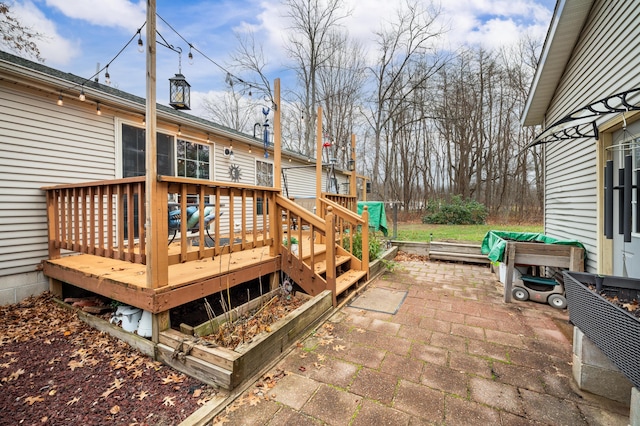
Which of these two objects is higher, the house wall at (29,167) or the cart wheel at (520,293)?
the house wall at (29,167)

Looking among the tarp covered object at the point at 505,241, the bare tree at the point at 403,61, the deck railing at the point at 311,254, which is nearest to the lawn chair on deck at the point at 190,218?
the deck railing at the point at 311,254

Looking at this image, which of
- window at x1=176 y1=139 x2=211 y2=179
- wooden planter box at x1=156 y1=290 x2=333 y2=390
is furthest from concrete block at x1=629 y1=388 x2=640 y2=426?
window at x1=176 y1=139 x2=211 y2=179

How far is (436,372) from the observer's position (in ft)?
7.09

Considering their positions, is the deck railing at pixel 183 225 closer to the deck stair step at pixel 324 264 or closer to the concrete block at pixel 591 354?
the deck stair step at pixel 324 264

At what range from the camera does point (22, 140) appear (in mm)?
3545

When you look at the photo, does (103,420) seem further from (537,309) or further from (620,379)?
(537,309)

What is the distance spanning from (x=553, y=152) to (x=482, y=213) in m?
8.94

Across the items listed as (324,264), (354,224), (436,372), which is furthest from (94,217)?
(436,372)

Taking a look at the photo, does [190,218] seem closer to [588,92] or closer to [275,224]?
[275,224]

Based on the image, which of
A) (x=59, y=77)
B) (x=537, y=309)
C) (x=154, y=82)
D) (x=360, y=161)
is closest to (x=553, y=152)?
(x=537, y=309)

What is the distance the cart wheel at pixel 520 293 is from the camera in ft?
12.2

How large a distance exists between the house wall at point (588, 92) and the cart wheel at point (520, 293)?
75 cm

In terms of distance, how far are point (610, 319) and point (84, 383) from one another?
3.48m

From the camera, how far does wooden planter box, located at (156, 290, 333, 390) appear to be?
6.22ft
